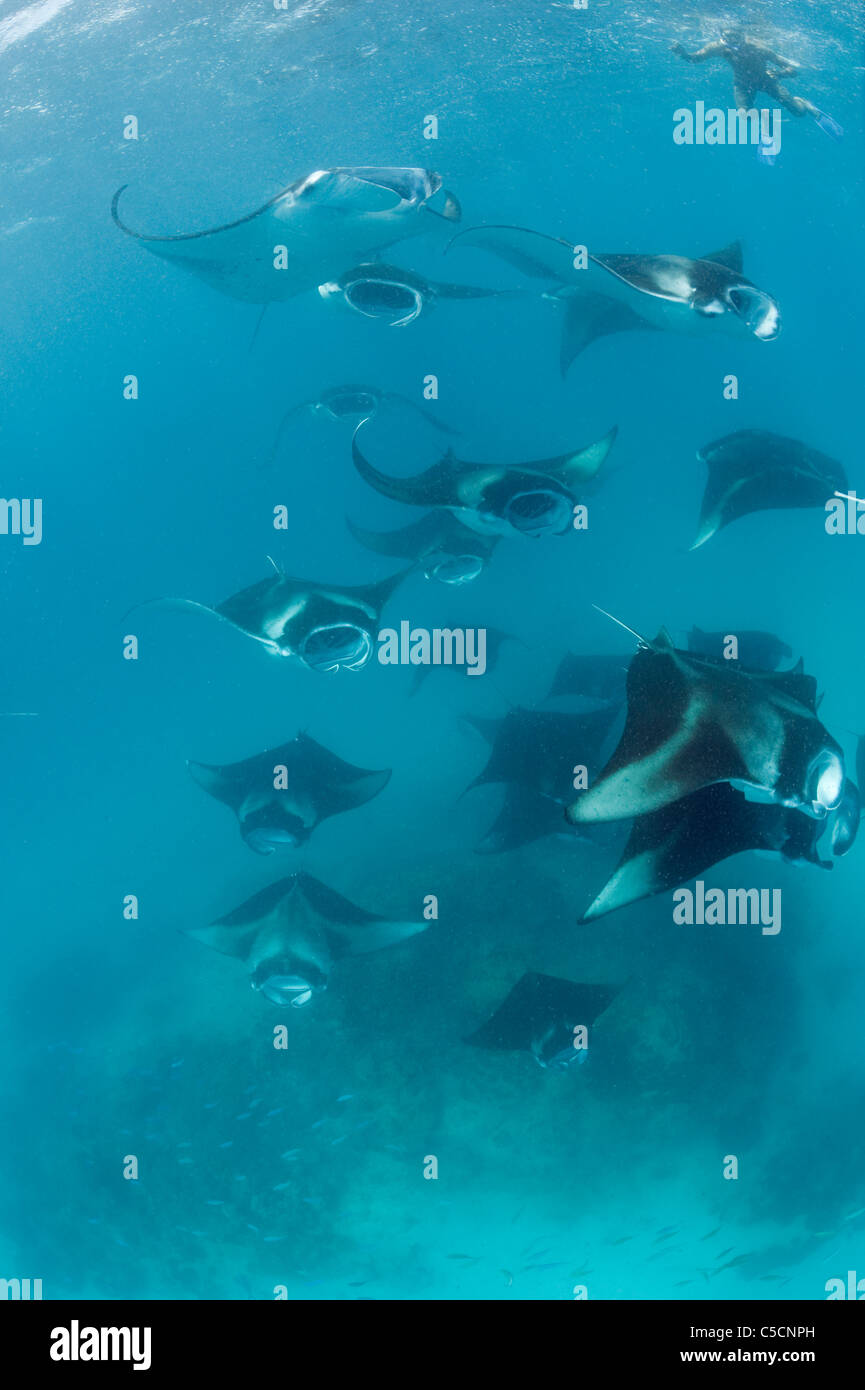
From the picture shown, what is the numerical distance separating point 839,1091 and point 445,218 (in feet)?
34.9

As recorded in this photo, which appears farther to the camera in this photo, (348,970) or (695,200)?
(695,200)

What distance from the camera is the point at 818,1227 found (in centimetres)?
916

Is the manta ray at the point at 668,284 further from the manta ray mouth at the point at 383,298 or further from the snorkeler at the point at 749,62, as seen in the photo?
the snorkeler at the point at 749,62

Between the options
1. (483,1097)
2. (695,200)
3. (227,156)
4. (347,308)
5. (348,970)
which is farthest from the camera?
(695,200)

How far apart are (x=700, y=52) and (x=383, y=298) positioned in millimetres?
12269

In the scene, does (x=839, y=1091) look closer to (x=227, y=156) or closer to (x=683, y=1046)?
(x=683, y=1046)

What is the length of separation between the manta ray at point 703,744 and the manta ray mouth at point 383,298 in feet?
16.4

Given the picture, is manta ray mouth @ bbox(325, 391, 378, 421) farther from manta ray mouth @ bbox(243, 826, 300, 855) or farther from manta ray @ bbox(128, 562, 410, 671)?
manta ray mouth @ bbox(243, 826, 300, 855)

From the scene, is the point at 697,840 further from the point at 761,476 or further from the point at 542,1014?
the point at 761,476

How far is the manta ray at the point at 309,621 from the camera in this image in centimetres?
590

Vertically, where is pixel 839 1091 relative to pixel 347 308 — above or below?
below

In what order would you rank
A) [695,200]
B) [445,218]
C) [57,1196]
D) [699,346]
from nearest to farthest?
[445,218] < [57,1196] < [699,346] < [695,200]

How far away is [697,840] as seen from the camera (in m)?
3.50
